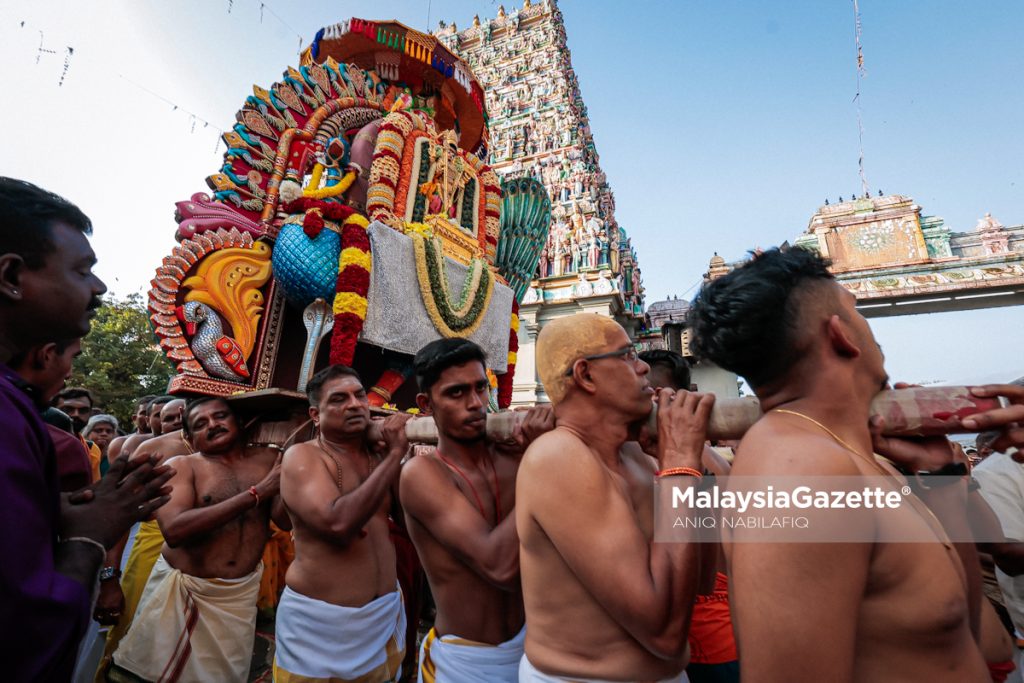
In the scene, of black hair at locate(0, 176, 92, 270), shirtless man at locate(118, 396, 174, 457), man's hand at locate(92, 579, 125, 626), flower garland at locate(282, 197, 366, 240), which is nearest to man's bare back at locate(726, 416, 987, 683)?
black hair at locate(0, 176, 92, 270)

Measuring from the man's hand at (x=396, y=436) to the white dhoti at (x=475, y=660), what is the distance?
3.00 ft

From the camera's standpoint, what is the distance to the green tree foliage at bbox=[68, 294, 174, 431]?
1725cm

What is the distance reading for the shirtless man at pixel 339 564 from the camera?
263 centimetres

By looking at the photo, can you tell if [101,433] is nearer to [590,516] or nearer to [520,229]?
[520,229]

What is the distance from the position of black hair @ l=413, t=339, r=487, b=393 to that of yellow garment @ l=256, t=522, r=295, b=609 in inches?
143

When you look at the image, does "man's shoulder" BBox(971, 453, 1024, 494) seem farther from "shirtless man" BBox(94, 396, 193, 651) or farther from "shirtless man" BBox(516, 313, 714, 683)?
"shirtless man" BBox(94, 396, 193, 651)

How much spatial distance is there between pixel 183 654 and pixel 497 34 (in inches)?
1092

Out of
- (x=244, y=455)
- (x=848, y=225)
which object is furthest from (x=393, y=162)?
(x=848, y=225)

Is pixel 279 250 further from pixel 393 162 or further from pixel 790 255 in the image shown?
pixel 790 255

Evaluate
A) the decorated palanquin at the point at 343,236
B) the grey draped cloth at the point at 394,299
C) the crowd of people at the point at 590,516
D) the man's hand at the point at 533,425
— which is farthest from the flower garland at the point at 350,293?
the man's hand at the point at 533,425

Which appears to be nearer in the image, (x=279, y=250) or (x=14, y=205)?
(x=14, y=205)

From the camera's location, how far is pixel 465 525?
2031 millimetres

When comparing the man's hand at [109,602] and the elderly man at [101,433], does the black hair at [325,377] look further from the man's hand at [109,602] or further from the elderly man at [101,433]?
the elderly man at [101,433]

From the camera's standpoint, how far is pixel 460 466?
2.36 metres
